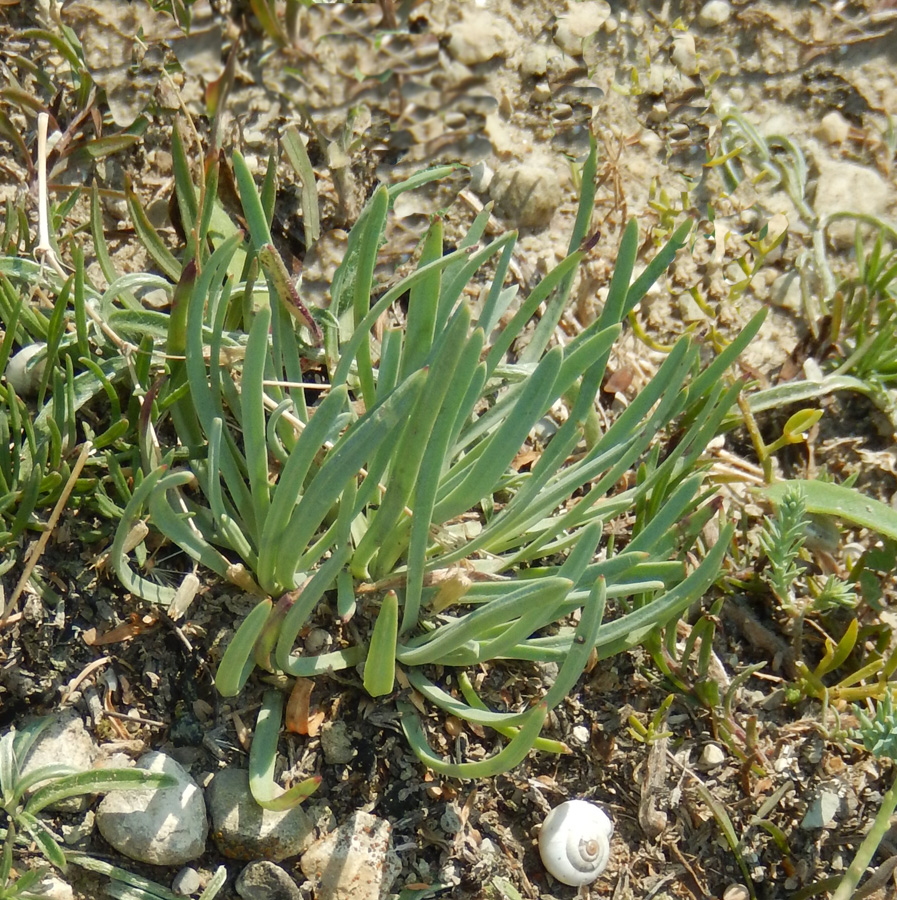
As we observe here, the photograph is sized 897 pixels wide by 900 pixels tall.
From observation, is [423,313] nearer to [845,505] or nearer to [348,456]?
[348,456]

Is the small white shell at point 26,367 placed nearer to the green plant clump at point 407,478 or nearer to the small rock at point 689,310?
the green plant clump at point 407,478

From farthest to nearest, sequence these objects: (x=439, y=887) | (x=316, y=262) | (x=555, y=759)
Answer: (x=316, y=262) < (x=555, y=759) < (x=439, y=887)

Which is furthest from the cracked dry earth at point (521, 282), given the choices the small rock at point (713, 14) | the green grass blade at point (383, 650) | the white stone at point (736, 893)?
the green grass blade at point (383, 650)

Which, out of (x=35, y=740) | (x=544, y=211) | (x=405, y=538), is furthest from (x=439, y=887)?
(x=544, y=211)

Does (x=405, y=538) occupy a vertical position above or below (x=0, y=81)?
below

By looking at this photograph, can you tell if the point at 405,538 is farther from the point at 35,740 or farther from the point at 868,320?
the point at 868,320

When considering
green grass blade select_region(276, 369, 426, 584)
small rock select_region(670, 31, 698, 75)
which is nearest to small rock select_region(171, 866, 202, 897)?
green grass blade select_region(276, 369, 426, 584)

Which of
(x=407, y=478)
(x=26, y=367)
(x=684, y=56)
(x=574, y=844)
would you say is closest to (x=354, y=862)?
(x=574, y=844)

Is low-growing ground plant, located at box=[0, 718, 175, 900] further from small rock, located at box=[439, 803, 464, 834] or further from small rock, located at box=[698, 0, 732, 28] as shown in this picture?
small rock, located at box=[698, 0, 732, 28]
